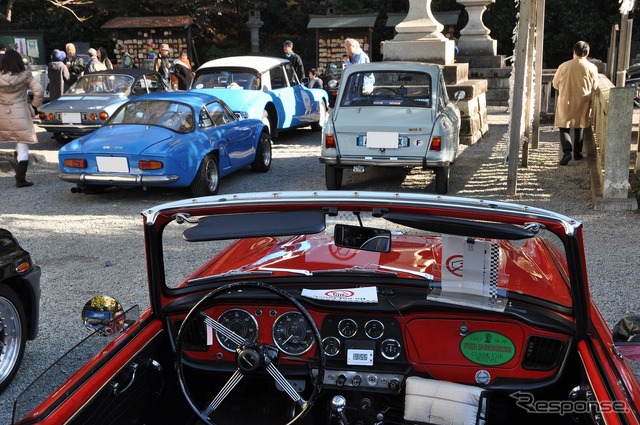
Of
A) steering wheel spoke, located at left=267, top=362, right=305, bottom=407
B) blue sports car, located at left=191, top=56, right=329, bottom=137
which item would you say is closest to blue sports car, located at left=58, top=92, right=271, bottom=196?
blue sports car, located at left=191, top=56, right=329, bottom=137

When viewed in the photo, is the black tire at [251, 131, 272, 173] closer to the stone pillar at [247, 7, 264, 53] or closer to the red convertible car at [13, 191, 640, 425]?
the red convertible car at [13, 191, 640, 425]

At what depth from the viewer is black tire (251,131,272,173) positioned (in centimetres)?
1077

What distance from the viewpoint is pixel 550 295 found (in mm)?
2928

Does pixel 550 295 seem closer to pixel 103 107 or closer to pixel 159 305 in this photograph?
pixel 159 305

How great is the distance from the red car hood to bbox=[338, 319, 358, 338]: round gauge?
28 centimetres

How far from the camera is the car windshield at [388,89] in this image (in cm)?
920

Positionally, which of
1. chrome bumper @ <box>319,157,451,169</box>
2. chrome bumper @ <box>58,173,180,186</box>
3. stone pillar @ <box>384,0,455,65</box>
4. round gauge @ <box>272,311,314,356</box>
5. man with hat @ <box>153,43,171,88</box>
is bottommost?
chrome bumper @ <box>58,173,180,186</box>

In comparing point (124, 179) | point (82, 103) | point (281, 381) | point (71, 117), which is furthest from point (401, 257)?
point (82, 103)

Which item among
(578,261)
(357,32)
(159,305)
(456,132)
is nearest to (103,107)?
(456,132)

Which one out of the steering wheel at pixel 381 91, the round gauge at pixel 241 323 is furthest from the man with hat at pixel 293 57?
the round gauge at pixel 241 323

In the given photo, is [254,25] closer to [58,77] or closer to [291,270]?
[58,77]

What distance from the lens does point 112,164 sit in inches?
331

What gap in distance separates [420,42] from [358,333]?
11120 mm

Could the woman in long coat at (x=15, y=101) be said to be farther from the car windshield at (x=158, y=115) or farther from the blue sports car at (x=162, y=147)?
the car windshield at (x=158, y=115)
